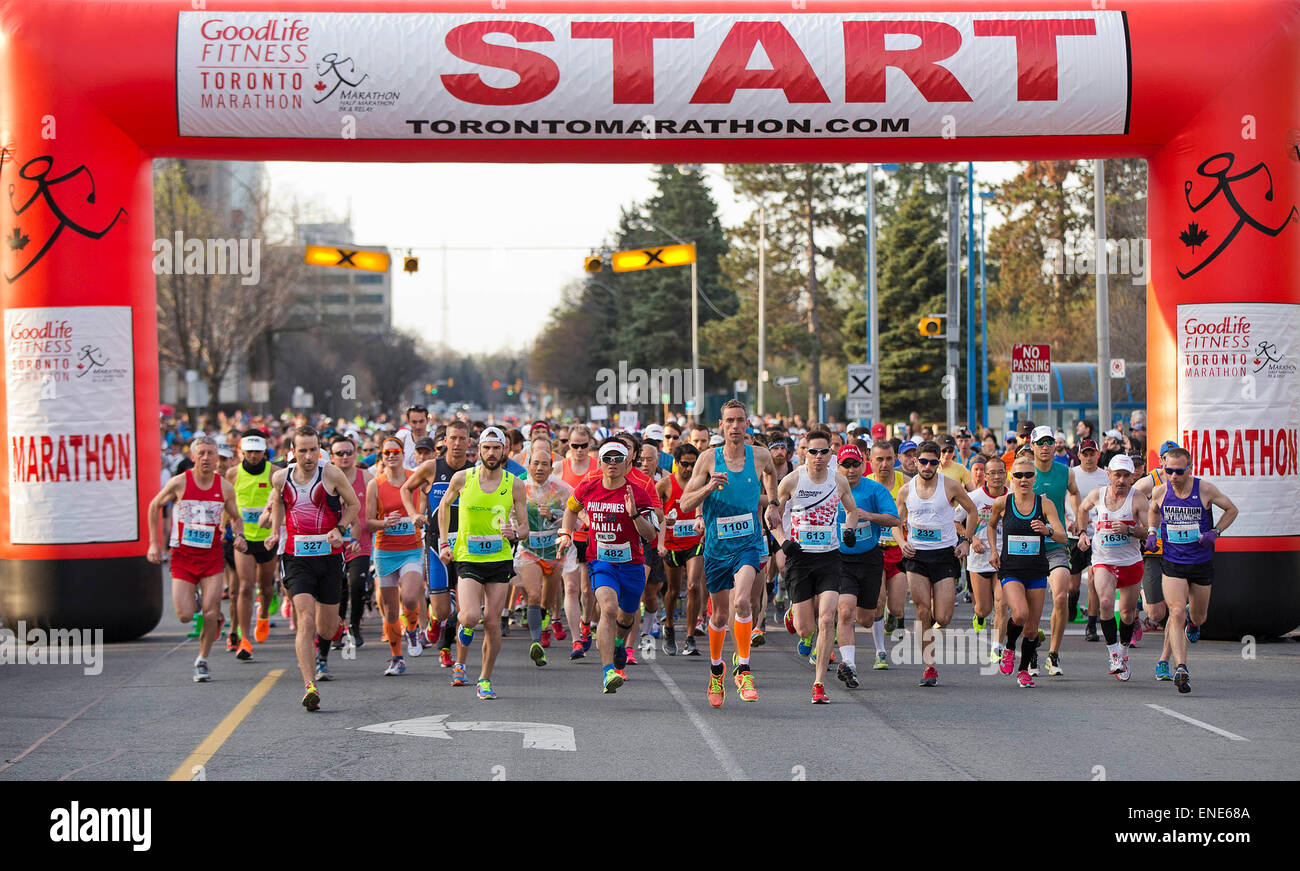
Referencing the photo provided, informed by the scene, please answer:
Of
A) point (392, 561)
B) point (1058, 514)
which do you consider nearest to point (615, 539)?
point (392, 561)

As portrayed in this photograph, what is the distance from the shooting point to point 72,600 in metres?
14.6

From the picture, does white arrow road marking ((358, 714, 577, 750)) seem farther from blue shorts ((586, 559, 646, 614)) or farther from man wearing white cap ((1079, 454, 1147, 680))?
man wearing white cap ((1079, 454, 1147, 680))

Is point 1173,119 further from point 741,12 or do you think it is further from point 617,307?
point 617,307

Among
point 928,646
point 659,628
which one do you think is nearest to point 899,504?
point 928,646

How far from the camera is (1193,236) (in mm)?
14898

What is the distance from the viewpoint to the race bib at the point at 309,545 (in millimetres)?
11398

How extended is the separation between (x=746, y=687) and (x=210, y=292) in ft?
147

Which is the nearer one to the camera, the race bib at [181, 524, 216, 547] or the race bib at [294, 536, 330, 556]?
the race bib at [294, 536, 330, 556]

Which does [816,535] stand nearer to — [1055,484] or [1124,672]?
[1055,484]

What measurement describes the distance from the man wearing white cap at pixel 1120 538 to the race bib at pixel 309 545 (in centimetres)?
650

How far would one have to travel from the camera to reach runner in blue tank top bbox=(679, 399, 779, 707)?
1145 cm

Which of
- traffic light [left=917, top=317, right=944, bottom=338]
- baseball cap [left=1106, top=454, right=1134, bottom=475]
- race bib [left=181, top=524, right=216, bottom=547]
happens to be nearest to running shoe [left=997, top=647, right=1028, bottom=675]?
baseball cap [left=1106, top=454, right=1134, bottom=475]

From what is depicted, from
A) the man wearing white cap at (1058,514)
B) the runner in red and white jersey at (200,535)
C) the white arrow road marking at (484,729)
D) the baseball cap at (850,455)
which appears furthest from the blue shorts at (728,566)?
the runner in red and white jersey at (200,535)

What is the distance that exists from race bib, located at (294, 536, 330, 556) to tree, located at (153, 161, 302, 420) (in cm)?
3820
